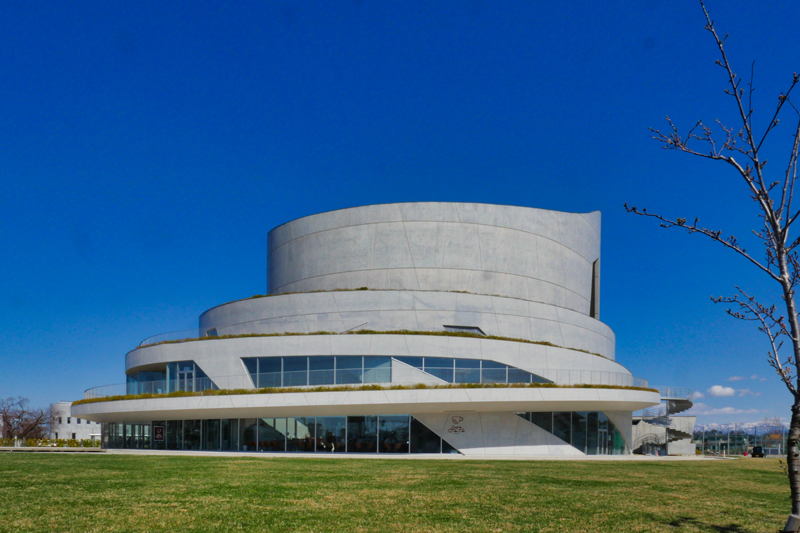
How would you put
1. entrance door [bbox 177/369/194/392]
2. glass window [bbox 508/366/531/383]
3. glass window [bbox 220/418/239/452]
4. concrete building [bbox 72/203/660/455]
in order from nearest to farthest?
concrete building [bbox 72/203/660/455]
glass window [bbox 508/366/531/383]
glass window [bbox 220/418/239/452]
entrance door [bbox 177/369/194/392]

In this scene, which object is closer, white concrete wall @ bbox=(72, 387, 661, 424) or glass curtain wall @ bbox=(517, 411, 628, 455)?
white concrete wall @ bbox=(72, 387, 661, 424)

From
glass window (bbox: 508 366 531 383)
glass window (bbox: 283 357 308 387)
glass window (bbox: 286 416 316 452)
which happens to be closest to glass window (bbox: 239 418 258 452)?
glass window (bbox: 286 416 316 452)

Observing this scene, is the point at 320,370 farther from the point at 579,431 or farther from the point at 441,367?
the point at 579,431

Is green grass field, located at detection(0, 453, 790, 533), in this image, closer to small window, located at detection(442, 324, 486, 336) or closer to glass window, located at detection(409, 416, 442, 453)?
glass window, located at detection(409, 416, 442, 453)

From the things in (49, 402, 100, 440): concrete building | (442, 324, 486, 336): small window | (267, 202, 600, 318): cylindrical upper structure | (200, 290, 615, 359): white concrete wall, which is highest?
(267, 202, 600, 318): cylindrical upper structure

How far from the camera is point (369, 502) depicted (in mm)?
12594

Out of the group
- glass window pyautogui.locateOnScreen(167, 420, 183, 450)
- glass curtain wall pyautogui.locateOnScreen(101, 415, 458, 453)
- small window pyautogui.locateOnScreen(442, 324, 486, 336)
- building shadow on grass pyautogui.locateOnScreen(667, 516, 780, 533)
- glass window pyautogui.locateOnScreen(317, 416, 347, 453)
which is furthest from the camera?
small window pyautogui.locateOnScreen(442, 324, 486, 336)

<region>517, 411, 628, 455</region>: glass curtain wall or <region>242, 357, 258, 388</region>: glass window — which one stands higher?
<region>242, 357, 258, 388</region>: glass window

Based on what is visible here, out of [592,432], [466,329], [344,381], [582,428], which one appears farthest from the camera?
[466,329]

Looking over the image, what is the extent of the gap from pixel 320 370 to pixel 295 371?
141cm

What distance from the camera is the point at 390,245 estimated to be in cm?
4853

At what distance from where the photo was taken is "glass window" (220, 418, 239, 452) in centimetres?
3975

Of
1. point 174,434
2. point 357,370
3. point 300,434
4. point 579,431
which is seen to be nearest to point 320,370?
point 357,370

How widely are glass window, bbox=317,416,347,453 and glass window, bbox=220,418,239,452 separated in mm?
5117
